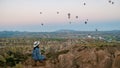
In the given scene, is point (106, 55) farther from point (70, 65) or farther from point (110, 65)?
point (70, 65)

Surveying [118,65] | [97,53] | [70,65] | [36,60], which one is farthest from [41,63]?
[118,65]

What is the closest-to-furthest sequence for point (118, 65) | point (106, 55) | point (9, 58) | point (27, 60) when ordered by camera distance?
point (118, 65) < point (106, 55) < point (27, 60) < point (9, 58)

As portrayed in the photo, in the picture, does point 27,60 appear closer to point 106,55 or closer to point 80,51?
point 80,51

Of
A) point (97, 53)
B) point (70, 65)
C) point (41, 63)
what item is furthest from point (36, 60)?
point (97, 53)

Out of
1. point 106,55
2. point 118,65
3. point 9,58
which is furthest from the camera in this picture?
point 9,58

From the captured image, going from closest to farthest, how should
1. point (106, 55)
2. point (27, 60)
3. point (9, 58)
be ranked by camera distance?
point (106, 55), point (27, 60), point (9, 58)

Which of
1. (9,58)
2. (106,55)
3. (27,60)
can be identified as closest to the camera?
(106,55)

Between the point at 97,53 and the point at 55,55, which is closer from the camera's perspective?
the point at 97,53

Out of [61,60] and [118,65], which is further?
[61,60]
